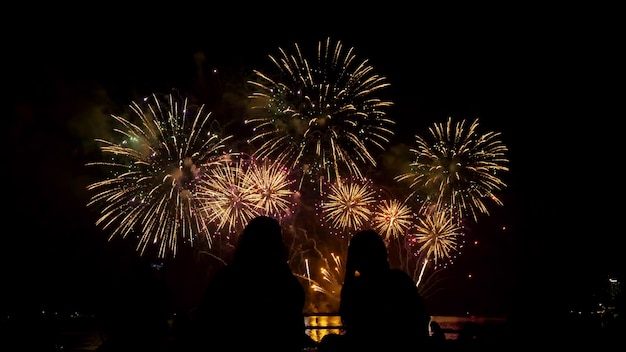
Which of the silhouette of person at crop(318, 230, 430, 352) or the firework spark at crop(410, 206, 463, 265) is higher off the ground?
the firework spark at crop(410, 206, 463, 265)

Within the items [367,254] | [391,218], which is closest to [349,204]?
[391,218]

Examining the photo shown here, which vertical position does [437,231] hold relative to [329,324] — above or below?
above

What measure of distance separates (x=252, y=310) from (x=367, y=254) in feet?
3.37

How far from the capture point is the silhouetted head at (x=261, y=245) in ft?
12.7

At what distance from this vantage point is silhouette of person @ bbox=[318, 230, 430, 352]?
3.96 m

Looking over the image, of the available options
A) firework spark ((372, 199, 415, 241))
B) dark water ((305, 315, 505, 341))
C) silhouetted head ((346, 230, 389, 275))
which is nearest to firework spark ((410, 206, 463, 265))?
firework spark ((372, 199, 415, 241))

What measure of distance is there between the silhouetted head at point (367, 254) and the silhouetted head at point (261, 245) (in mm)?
626

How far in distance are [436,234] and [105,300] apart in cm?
1856

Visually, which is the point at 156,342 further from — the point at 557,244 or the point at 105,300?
the point at 557,244

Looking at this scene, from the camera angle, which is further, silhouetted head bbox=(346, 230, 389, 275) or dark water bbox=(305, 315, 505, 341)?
dark water bbox=(305, 315, 505, 341)

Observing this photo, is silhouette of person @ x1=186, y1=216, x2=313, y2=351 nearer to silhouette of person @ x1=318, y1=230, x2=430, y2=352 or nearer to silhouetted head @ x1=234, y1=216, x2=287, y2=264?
silhouetted head @ x1=234, y1=216, x2=287, y2=264

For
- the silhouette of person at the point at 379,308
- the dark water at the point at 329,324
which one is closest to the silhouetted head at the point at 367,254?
the silhouette of person at the point at 379,308

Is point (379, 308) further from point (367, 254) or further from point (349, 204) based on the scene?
point (349, 204)

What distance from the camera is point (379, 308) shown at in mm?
4020
